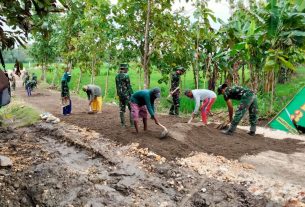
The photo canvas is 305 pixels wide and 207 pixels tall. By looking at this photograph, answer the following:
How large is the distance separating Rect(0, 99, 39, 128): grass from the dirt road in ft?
5.51

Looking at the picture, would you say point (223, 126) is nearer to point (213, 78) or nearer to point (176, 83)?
point (176, 83)

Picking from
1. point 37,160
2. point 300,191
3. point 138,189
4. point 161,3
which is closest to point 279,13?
point 161,3

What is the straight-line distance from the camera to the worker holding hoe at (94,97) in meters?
11.6

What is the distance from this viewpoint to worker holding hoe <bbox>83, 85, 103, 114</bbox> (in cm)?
1163

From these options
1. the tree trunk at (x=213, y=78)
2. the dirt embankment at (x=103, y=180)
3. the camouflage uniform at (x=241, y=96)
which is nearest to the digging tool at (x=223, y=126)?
the camouflage uniform at (x=241, y=96)

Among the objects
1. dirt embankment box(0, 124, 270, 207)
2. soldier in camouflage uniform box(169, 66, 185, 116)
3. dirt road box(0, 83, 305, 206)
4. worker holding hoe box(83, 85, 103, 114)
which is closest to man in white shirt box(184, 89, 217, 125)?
dirt road box(0, 83, 305, 206)

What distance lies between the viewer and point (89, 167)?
6914mm

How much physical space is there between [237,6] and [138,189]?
13154 mm

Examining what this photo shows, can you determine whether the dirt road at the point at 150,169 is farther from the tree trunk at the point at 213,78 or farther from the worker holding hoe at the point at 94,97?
the tree trunk at the point at 213,78

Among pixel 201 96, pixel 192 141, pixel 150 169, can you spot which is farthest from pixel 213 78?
pixel 150 169

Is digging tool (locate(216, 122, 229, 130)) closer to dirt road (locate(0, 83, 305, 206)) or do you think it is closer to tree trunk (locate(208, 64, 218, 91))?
dirt road (locate(0, 83, 305, 206))

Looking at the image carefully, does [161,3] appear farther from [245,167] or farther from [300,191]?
[300,191]

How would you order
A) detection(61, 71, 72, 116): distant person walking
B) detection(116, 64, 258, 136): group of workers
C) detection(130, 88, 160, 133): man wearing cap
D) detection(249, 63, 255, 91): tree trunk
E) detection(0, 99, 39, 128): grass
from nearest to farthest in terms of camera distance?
detection(130, 88, 160, 133): man wearing cap < detection(116, 64, 258, 136): group of workers < detection(0, 99, 39, 128): grass < detection(61, 71, 72, 116): distant person walking < detection(249, 63, 255, 91): tree trunk

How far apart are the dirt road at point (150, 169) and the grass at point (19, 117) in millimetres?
1680
